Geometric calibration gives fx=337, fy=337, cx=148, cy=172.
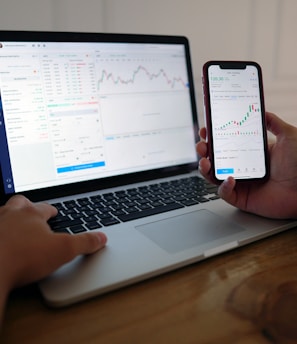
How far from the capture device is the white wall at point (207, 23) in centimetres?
73

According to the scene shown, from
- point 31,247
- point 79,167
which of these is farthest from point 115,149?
point 31,247

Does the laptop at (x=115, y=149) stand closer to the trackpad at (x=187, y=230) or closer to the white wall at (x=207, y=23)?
the trackpad at (x=187, y=230)

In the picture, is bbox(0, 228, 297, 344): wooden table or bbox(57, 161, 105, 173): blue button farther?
bbox(57, 161, 105, 173): blue button

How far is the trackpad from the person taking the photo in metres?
0.45

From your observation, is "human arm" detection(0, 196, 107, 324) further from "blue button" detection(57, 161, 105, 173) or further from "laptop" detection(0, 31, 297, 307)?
"blue button" detection(57, 161, 105, 173)

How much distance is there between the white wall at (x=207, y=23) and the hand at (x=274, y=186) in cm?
42

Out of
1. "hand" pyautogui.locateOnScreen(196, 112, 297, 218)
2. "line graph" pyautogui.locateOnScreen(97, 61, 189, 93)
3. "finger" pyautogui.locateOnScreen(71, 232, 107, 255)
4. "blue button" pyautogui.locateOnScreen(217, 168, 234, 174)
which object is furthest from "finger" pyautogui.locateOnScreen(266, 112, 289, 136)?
"finger" pyautogui.locateOnScreen(71, 232, 107, 255)

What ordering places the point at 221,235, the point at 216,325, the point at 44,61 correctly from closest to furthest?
the point at 216,325
the point at 221,235
the point at 44,61

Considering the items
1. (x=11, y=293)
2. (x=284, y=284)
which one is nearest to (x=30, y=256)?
(x=11, y=293)

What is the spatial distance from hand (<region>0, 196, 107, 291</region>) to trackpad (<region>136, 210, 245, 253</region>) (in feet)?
0.30

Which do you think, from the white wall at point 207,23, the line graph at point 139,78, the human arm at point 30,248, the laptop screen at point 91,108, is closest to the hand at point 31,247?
the human arm at point 30,248

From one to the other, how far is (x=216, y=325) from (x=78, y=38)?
54cm

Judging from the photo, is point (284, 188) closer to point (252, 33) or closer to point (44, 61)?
point (44, 61)

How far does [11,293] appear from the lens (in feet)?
1.22
